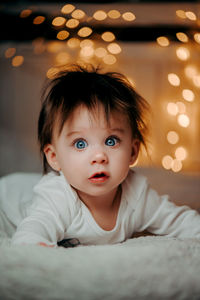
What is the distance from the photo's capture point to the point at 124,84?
75cm

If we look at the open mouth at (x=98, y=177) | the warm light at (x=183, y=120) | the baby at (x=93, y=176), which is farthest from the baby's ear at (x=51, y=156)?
the warm light at (x=183, y=120)

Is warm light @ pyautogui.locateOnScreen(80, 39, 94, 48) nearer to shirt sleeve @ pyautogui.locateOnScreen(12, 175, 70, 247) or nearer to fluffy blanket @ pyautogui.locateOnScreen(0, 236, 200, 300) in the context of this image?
shirt sleeve @ pyautogui.locateOnScreen(12, 175, 70, 247)

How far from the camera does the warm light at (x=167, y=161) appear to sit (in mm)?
1725

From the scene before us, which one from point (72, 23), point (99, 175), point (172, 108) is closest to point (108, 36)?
point (72, 23)

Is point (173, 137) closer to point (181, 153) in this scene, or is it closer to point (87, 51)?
point (181, 153)

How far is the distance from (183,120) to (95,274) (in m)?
1.54

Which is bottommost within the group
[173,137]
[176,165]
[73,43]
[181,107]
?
[176,165]

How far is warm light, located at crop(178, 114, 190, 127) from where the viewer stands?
1816 mm

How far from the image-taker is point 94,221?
708mm

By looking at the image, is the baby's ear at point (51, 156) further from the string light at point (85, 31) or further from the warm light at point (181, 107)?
the warm light at point (181, 107)

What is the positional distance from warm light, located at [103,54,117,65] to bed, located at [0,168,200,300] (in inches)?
58.5

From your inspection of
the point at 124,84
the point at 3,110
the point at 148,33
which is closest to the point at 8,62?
the point at 3,110

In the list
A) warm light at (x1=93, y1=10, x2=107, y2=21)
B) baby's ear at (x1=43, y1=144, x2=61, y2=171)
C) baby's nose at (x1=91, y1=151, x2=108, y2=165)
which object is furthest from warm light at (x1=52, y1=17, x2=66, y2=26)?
baby's nose at (x1=91, y1=151, x2=108, y2=165)

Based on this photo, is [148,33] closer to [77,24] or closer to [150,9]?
[150,9]
